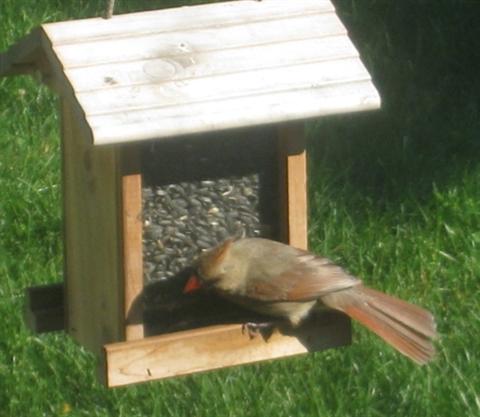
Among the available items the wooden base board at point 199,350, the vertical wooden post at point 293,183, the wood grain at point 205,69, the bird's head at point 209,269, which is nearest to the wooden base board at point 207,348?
the wooden base board at point 199,350

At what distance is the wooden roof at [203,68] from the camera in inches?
137

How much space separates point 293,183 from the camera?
3.87m

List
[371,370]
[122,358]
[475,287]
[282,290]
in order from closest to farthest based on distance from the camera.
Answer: [122,358], [282,290], [371,370], [475,287]

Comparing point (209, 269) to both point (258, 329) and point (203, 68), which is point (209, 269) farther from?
point (203, 68)

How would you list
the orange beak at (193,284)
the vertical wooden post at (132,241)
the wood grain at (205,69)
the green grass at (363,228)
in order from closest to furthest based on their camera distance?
the wood grain at (205,69), the vertical wooden post at (132,241), the orange beak at (193,284), the green grass at (363,228)

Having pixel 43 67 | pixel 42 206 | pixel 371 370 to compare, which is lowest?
pixel 371 370

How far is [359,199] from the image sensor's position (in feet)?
19.2

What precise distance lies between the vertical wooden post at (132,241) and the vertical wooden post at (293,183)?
0.38 meters

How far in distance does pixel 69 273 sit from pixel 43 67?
589 millimetres

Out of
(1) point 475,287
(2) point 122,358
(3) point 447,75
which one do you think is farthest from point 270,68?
(3) point 447,75

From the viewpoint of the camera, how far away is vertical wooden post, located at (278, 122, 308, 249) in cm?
384

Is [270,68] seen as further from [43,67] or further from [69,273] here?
[69,273]

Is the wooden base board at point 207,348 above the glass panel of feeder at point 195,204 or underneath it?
underneath

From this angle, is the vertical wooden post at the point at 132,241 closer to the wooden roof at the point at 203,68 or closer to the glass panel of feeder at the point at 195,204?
the glass panel of feeder at the point at 195,204
